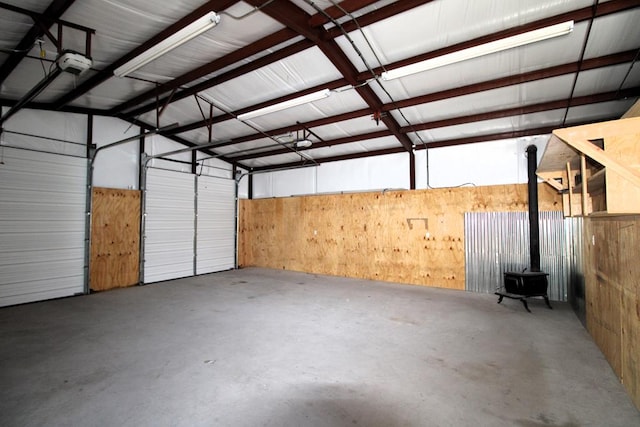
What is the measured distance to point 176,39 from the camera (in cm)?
339

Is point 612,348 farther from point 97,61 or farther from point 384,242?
point 97,61

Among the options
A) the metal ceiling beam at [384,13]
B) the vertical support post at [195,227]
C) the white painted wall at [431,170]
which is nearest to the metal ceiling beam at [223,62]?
the metal ceiling beam at [384,13]

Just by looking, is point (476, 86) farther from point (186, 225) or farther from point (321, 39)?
point (186, 225)

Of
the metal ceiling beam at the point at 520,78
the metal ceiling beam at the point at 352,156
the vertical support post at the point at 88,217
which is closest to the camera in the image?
the metal ceiling beam at the point at 520,78

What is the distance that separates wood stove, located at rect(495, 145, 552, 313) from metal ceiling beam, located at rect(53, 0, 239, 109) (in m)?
5.50

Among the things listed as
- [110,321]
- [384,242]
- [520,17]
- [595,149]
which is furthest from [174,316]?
[520,17]

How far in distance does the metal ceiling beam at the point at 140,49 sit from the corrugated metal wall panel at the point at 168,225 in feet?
7.31

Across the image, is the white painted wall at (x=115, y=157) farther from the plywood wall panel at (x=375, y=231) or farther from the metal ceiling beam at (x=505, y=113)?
the metal ceiling beam at (x=505, y=113)

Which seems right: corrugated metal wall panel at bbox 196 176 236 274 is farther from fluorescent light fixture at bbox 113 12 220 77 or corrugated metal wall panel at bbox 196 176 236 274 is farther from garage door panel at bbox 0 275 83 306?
fluorescent light fixture at bbox 113 12 220 77

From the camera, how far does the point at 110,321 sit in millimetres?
4316

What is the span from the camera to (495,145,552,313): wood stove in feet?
15.4

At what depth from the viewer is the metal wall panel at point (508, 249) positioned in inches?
212

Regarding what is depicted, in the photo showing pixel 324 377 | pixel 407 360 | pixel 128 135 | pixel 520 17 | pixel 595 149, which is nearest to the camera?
pixel 595 149

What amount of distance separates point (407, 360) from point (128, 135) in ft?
24.9
